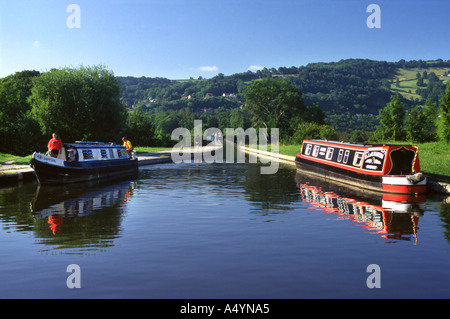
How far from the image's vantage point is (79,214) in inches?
545

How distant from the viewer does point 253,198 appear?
17.4 meters

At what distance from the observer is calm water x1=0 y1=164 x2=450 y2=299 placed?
23.3 feet

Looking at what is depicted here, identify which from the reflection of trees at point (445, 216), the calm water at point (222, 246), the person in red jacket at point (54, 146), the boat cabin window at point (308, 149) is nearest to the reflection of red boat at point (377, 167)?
the calm water at point (222, 246)

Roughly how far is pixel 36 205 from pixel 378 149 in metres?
15.1

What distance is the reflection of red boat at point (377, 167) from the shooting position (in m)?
18.1

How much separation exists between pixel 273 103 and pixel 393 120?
1281 inches

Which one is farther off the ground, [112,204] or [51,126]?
[51,126]

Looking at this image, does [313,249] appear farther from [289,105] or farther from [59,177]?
[289,105]

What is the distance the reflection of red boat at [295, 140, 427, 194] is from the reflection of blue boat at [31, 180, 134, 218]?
36.4 ft

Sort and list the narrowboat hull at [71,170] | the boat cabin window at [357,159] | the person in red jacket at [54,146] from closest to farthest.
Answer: the narrowboat hull at [71,170], the boat cabin window at [357,159], the person in red jacket at [54,146]

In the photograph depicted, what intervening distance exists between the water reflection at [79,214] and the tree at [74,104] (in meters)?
23.3

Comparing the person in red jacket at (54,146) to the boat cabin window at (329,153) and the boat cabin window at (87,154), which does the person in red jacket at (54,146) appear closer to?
the boat cabin window at (87,154)
